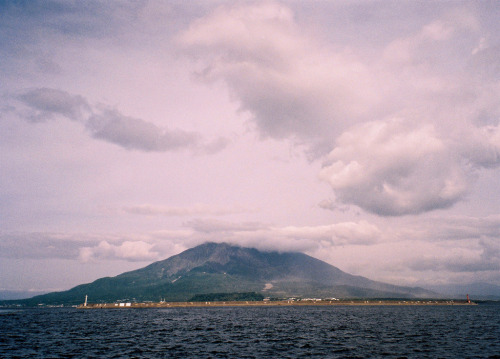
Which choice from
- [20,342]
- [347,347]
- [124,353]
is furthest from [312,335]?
[20,342]

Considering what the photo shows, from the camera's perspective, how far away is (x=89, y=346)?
220 ft

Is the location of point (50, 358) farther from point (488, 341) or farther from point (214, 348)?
point (488, 341)

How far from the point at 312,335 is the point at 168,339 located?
107ft

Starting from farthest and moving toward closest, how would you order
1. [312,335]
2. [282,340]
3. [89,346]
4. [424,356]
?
[312,335], [282,340], [89,346], [424,356]

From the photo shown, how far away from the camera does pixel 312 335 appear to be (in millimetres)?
80625

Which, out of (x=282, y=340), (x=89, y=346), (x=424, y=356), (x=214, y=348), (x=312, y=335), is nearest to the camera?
(x=424, y=356)

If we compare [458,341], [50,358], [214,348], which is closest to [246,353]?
[214,348]

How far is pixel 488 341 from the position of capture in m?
72.3

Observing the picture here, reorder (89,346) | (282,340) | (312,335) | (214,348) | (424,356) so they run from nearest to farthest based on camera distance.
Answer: (424,356) → (214,348) → (89,346) → (282,340) → (312,335)

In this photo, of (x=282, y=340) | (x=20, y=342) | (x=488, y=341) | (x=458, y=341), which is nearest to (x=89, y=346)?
(x=20, y=342)

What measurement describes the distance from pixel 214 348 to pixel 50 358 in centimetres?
2617

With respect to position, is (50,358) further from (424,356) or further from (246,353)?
(424,356)

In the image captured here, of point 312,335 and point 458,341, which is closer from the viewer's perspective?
point 458,341

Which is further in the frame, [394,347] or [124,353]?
[394,347]
